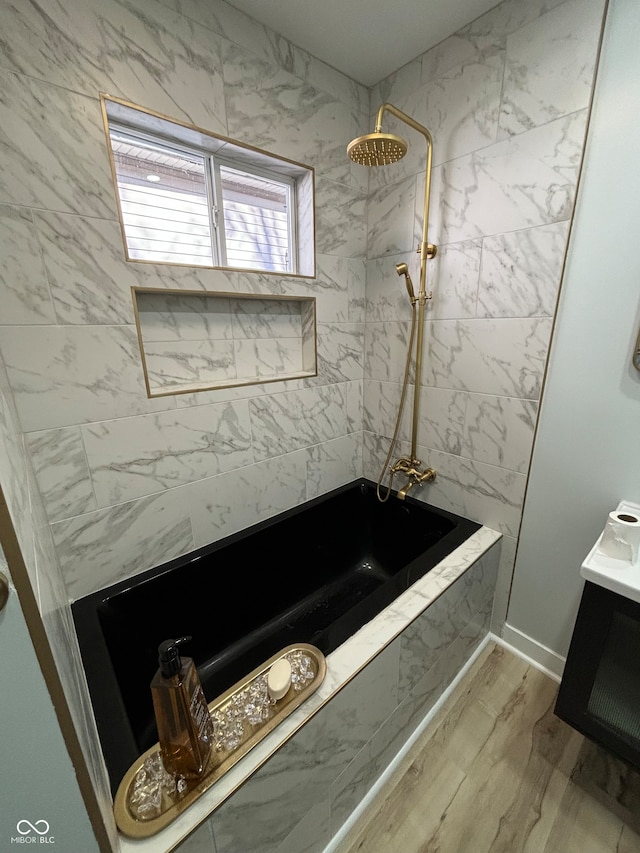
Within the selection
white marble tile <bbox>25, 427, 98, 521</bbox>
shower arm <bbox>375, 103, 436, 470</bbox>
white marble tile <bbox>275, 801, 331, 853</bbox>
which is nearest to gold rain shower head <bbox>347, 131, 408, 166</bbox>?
shower arm <bbox>375, 103, 436, 470</bbox>

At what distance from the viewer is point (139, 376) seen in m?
1.22

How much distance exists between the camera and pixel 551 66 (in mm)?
1109

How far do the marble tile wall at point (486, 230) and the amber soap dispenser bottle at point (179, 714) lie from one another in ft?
4.38

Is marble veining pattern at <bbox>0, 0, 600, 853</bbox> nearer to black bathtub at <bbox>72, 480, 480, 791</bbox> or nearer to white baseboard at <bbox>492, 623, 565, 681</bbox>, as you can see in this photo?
black bathtub at <bbox>72, 480, 480, 791</bbox>

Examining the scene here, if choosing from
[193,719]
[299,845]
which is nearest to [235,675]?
[299,845]

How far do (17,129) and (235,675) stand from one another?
6.24 feet

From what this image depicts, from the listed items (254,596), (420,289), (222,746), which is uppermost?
(420,289)

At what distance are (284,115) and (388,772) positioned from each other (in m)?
2.45

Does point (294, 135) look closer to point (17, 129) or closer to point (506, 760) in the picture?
point (17, 129)

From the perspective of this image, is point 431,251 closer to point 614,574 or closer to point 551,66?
point 551,66

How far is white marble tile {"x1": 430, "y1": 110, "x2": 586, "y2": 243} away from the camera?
1.13 m

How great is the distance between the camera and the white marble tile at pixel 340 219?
5.15 ft

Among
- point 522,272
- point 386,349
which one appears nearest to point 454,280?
point 522,272

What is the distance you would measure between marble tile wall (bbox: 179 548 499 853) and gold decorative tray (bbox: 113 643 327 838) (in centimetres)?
6
